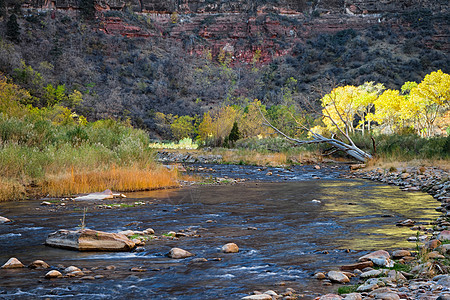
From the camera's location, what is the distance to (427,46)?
8244 cm

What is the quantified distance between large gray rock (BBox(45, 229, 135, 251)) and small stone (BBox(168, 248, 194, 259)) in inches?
28.4

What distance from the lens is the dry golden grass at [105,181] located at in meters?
11.6

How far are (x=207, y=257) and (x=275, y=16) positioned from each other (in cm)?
11177

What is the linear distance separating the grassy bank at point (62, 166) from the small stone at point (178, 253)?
22.3ft

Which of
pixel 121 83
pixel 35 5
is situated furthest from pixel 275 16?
pixel 35 5

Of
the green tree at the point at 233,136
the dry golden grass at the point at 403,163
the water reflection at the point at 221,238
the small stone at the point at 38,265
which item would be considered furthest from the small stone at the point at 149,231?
the green tree at the point at 233,136

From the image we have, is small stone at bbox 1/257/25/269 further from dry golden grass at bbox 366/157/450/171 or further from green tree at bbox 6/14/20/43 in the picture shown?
green tree at bbox 6/14/20/43

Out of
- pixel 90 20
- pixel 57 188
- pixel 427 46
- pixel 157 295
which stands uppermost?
pixel 90 20

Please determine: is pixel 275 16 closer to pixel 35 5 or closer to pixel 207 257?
pixel 35 5

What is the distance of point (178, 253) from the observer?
5.52 meters

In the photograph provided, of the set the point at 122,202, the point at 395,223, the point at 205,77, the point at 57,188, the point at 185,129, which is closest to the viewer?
the point at 395,223

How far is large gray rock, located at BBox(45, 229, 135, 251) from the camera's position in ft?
19.3

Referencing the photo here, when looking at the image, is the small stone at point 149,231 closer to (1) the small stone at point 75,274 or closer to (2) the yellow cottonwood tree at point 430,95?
(1) the small stone at point 75,274

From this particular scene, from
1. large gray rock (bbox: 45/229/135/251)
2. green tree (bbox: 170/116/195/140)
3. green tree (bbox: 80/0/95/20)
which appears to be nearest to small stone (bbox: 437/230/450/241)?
large gray rock (bbox: 45/229/135/251)
